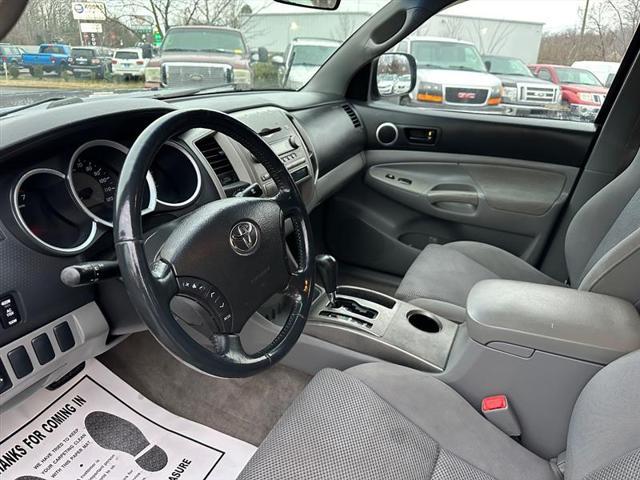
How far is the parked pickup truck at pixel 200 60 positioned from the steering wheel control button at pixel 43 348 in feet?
2.93

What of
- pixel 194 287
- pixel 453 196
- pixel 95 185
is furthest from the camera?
pixel 453 196

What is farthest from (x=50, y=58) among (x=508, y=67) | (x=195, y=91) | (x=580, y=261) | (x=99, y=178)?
(x=508, y=67)

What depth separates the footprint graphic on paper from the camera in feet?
4.01

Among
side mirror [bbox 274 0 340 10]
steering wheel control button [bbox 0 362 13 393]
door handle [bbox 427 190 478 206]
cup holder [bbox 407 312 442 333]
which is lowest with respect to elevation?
cup holder [bbox 407 312 442 333]

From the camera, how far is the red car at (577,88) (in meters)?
2.06

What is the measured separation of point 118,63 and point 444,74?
Result: 1500mm

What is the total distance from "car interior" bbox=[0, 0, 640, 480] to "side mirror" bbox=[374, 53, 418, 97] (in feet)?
2.84

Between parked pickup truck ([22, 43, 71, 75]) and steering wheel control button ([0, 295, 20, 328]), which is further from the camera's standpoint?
parked pickup truck ([22, 43, 71, 75])

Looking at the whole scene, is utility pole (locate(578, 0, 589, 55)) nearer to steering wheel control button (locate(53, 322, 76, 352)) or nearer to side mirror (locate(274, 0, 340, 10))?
side mirror (locate(274, 0, 340, 10))

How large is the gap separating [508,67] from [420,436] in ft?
6.01

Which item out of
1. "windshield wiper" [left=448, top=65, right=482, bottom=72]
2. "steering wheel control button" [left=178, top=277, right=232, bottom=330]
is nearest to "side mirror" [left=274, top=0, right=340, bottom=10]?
"windshield wiper" [left=448, top=65, right=482, bottom=72]

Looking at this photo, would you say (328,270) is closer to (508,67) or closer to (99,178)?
(99,178)

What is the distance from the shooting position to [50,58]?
1264 millimetres

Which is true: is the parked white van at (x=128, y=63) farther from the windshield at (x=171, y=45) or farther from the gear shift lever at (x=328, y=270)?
the gear shift lever at (x=328, y=270)
